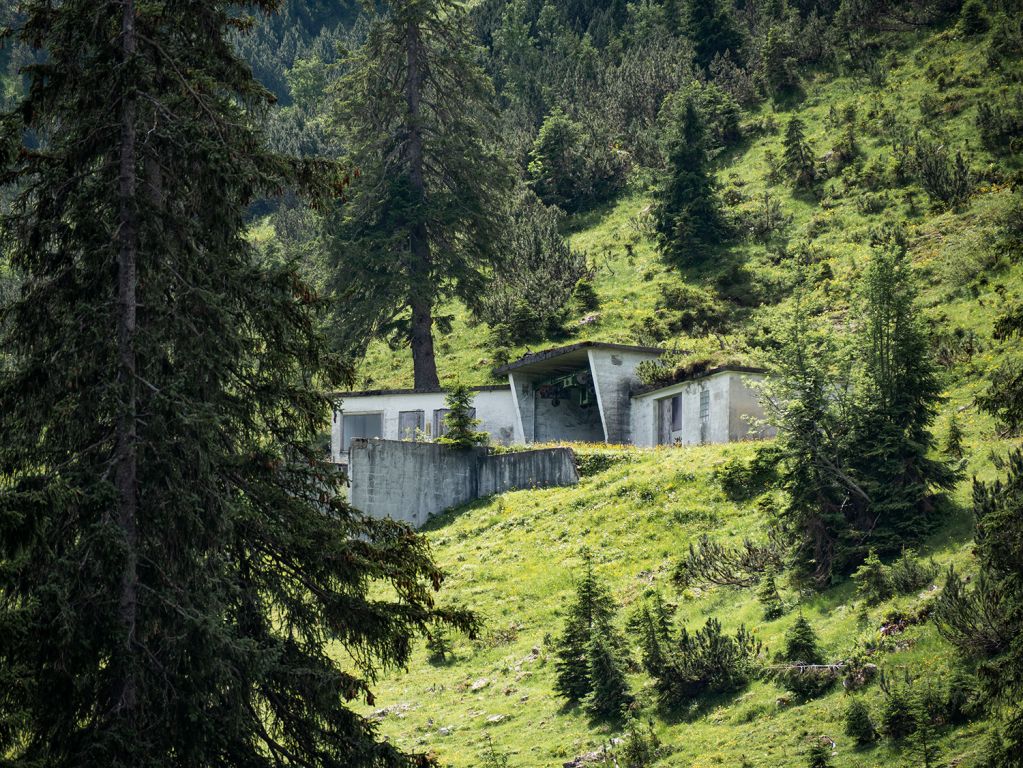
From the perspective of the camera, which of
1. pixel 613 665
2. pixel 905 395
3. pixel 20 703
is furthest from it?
pixel 905 395

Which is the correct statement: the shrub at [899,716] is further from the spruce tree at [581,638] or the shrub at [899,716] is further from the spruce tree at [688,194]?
the spruce tree at [688,194]

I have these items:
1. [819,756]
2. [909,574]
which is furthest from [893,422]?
[819,756]

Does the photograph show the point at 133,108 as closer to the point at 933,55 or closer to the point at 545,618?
the point at 545,618

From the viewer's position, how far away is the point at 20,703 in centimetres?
1017

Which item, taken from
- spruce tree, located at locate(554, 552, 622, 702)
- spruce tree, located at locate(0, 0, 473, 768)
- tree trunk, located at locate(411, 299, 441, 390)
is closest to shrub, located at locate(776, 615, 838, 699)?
spruce tree, located at locate(554, 552, 622, 702)

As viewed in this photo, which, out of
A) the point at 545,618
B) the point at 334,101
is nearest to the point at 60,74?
the point at 545,618

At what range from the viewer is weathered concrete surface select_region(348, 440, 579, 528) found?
33.9m

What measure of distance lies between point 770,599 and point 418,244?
87.8 feet

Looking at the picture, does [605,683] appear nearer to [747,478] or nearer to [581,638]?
[581,638]

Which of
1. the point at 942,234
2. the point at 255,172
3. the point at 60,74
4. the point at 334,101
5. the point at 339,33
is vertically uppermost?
the point at 339,33

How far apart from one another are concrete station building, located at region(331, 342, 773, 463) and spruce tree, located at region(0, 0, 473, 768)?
73.8ft

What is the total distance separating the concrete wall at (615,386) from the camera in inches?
1480

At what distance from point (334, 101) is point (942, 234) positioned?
2439 centimetres

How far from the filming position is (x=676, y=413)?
3606 centimetres
